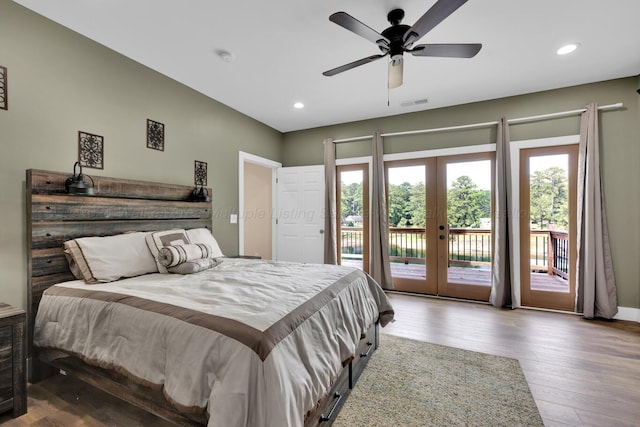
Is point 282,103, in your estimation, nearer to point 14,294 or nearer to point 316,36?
point 316,36

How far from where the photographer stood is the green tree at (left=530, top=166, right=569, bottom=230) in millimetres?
3484

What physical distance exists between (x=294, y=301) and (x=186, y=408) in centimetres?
67

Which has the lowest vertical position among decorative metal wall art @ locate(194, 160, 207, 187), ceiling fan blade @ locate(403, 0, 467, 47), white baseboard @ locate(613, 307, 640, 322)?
white baseboard @ locate(613, 307, 640, 322)

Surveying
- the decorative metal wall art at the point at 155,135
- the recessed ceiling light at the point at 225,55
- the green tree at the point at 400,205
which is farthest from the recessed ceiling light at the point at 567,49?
the decorative metal wall art at the point at 155,135

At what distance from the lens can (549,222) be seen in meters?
3.55

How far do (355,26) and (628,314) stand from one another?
4.25 metres

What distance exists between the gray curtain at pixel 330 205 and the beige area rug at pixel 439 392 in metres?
2.17

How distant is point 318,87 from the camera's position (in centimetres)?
338

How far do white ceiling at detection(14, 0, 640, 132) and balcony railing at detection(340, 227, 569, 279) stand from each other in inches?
73.4

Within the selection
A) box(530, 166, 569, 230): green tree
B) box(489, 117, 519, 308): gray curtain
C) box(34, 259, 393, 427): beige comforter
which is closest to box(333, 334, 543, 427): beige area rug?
box(34, 259, 393, 427): beige comforter

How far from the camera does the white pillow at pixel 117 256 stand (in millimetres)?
2062

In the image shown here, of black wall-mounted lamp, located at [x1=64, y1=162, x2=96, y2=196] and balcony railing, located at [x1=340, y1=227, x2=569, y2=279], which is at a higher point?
black wall-mounted lamp, located at [x1=64, y1=162, x2=96, y2=196]

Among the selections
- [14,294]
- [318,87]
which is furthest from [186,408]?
[318,87]

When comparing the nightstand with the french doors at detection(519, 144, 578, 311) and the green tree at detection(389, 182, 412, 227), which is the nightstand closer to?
the green tree at detection(389, 182, 412, 227)
